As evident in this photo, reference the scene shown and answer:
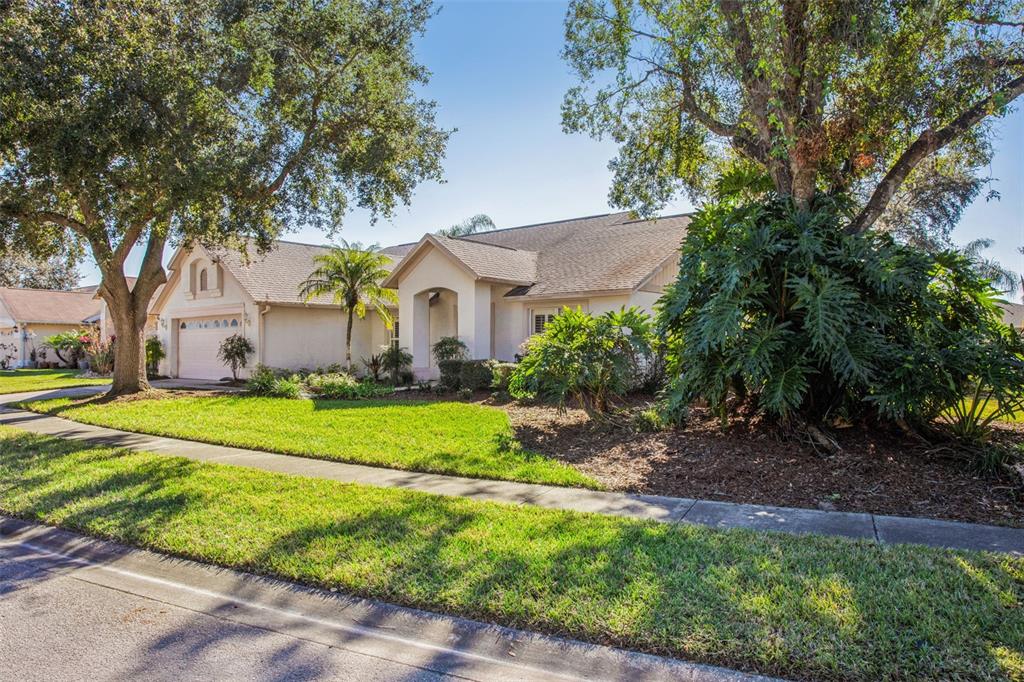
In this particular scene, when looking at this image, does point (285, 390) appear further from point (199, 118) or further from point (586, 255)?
point (586, 255)

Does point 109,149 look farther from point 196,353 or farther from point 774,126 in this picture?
point 196,353

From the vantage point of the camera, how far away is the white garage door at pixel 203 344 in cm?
2373

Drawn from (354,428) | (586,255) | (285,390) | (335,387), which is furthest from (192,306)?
(354,428)

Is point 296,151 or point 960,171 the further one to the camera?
point 296,151

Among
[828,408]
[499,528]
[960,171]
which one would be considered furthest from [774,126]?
[499,528]

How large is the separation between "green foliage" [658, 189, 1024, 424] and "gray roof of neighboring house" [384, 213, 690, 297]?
8019 millimetres

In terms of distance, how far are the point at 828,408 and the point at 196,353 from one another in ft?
77.6

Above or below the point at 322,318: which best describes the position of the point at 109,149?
above

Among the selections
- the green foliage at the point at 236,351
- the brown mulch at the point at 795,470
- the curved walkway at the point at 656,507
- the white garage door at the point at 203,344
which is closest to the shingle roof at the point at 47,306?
the white garage door at the point at 203,344

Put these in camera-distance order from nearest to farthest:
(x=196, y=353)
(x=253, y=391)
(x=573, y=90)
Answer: (x=573, y=90)
(x=253, y=391)
(x=196, y=353)

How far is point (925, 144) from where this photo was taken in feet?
29.4

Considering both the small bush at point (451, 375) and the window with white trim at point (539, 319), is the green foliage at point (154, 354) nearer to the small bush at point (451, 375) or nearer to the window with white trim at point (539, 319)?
the small bush at point (451, 375)

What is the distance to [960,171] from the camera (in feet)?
37.6

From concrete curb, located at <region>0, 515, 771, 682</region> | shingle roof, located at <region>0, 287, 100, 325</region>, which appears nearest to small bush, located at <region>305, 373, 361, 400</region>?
concrete curb, located at <region>0, 515, 771, 682</region>
